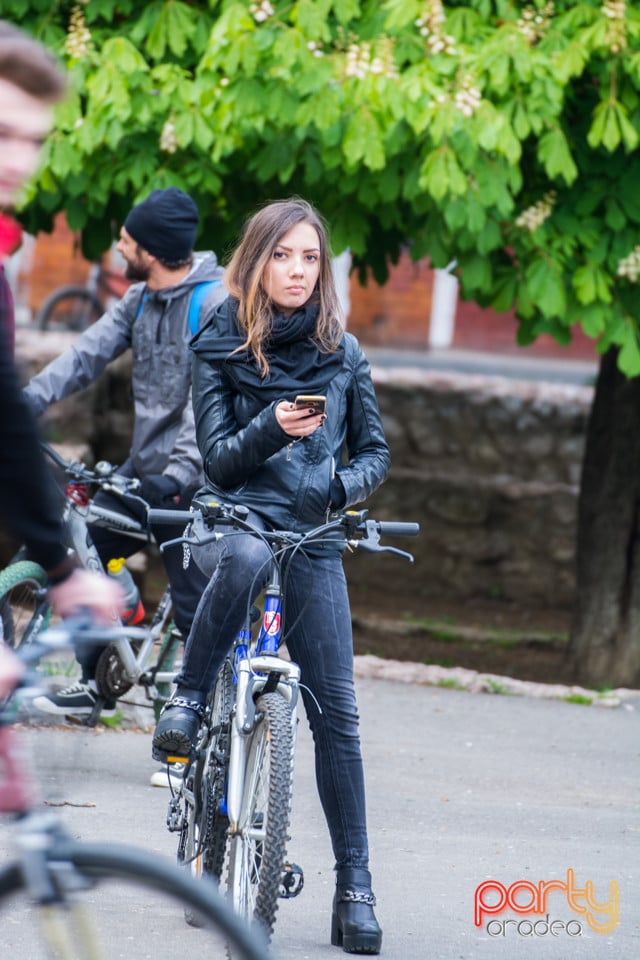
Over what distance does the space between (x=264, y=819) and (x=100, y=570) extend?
7.67ft

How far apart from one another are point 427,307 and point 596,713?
696 inches

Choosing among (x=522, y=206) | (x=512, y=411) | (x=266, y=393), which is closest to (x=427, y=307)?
(x=512, y=411)

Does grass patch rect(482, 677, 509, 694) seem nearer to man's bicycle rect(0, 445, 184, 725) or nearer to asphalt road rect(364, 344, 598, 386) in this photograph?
man's bicycle rect(0, 445, 184, 725)

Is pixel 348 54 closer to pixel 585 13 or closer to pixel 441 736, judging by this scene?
pixel 585 13

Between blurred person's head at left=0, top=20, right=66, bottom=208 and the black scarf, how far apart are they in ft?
5.23

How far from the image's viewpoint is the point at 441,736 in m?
6.93

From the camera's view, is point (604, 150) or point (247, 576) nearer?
point (247, 576)

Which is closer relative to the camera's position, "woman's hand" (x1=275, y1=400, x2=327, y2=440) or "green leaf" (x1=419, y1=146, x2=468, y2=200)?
"woman's hand" (x1=275, y1=400, x2=327, y2=440)

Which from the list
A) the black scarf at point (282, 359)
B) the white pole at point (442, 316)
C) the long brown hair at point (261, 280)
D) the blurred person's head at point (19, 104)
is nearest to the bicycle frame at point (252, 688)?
the black scarf at point (282, 359)

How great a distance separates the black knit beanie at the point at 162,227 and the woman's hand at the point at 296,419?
6.36 feet

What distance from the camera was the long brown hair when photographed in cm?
397

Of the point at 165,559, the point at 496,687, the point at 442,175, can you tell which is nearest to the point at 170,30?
the point at 442,175

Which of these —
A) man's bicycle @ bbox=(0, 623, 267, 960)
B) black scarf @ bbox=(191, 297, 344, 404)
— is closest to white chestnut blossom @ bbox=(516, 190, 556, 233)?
black scarf @ bbox=(191, 297, 344, 404)

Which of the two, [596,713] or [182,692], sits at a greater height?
[182,692]
